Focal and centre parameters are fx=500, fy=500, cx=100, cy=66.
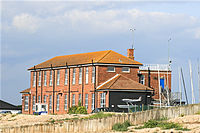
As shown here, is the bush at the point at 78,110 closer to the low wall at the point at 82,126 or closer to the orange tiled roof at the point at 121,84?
the orange tiled roof at the point at 121,84

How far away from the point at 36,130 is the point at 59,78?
133 feet

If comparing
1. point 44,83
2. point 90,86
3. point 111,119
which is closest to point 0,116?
point 90,86

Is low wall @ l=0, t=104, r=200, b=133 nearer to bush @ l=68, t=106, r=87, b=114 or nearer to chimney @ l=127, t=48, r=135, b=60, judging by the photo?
bush @ l=68, t=106, r=87, b=114

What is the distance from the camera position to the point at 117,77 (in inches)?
2744

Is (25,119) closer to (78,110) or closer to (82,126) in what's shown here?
(78,110)

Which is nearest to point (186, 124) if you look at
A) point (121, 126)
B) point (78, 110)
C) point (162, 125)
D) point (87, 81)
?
point (162, 125)

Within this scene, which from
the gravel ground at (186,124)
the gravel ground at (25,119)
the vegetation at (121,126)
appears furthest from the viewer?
the gravel ground at (25,119)

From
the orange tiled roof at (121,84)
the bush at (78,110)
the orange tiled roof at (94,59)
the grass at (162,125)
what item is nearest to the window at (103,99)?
the orange tiled roof at (121,84)

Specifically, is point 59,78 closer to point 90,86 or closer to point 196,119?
point 90,86

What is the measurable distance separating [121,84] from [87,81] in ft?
20.4

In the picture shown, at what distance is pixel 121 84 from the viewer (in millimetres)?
67375

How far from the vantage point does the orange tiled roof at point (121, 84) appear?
2625 inches

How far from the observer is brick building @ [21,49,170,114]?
67438 millimetres

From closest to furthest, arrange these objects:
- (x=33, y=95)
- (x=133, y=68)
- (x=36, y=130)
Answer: (x=36, y=130) < (x=133, y=68) < (x=33, y=95)
